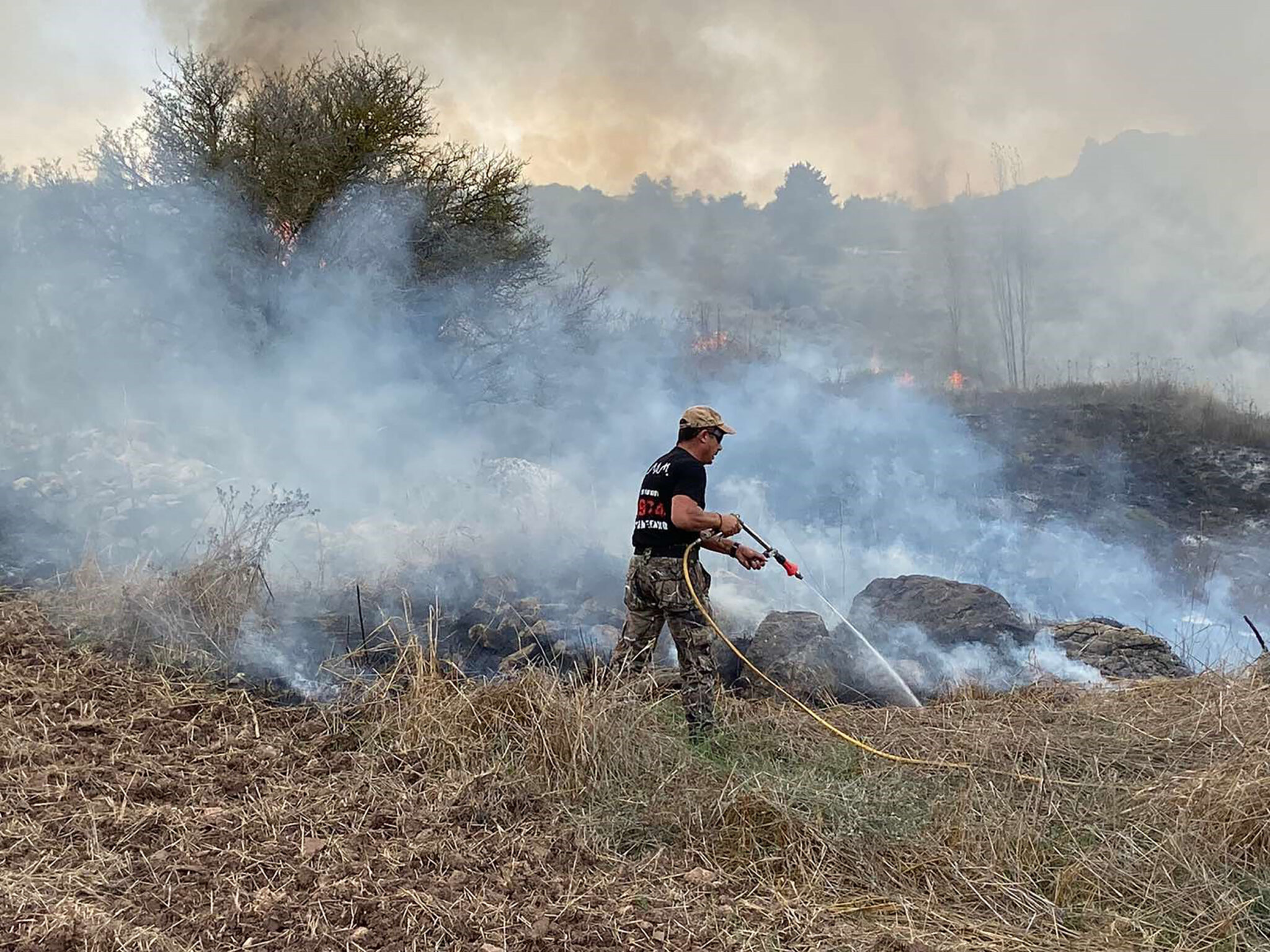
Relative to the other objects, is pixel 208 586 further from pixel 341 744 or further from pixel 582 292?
pixel 582 292

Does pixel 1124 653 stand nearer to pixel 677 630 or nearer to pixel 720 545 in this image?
pixel 720 545

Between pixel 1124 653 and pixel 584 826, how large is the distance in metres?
5.09

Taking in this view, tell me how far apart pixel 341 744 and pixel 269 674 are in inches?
40.6

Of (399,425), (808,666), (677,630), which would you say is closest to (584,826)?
(677,630)

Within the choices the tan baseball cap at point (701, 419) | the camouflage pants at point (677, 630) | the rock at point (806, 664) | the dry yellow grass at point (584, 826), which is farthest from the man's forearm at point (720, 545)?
the rock at point (806, 664)

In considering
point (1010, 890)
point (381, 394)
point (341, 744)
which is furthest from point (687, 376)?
point (1010, 890)

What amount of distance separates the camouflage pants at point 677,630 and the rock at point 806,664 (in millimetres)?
1247

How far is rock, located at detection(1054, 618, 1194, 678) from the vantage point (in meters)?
6.68

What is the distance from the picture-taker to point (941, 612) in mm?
7309

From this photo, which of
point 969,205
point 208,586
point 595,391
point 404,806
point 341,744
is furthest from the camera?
point 969,205

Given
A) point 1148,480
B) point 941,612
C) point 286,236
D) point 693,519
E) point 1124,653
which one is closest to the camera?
point 693,519

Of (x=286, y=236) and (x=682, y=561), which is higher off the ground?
(x=286, y=236)

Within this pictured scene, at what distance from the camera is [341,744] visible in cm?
443

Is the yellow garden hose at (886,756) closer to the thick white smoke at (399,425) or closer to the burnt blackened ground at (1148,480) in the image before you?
the thick white smoke at (399,425)
